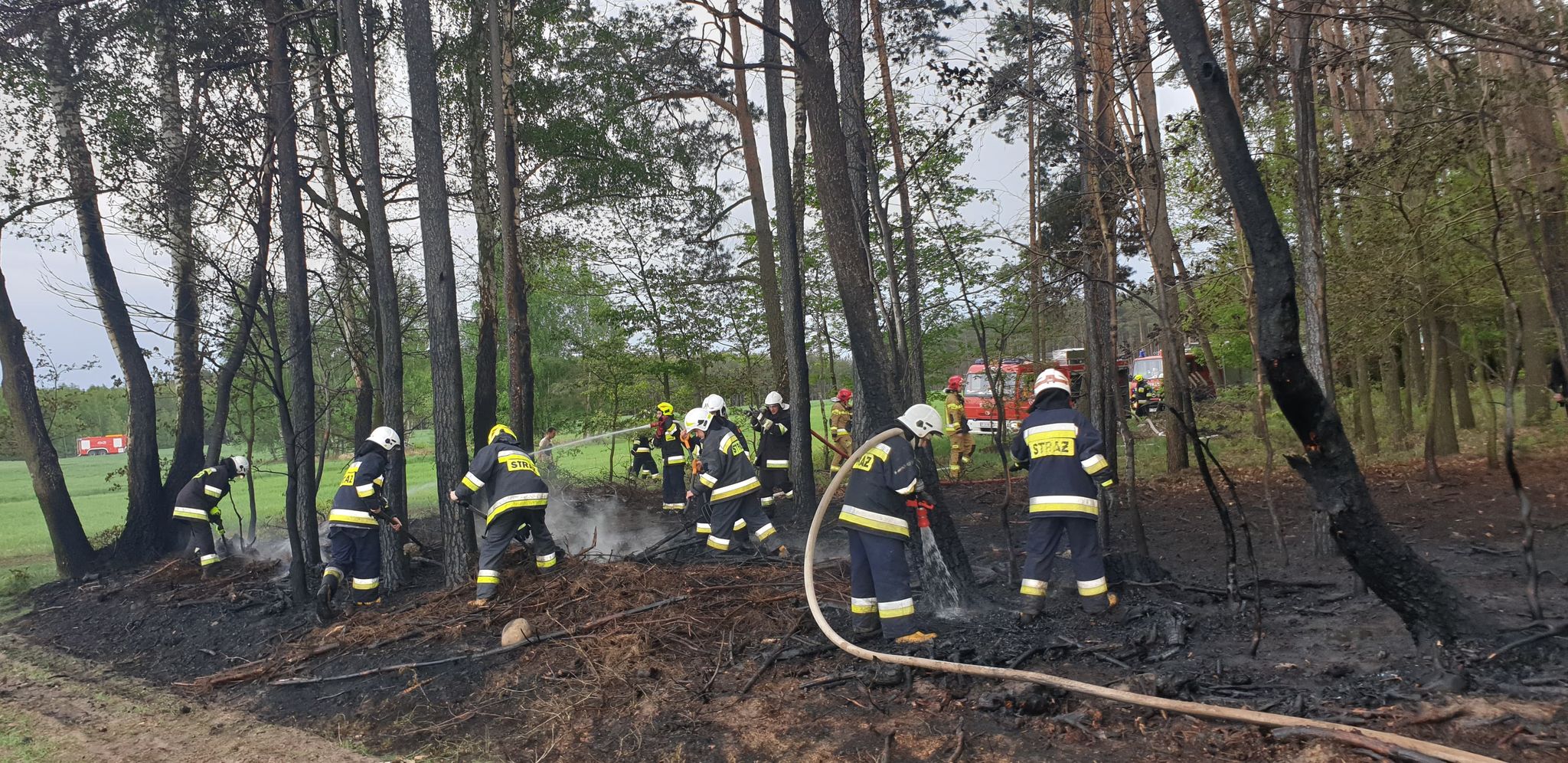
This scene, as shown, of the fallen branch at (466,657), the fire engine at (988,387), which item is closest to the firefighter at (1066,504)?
the fallen branch at (466,657)

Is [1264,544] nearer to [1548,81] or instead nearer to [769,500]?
[1548,81]

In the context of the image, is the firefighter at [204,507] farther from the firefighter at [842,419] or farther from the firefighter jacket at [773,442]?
the firefighter at [842,419]

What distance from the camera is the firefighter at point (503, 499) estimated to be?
7.78 m

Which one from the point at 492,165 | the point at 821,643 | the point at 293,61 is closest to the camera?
the point at 821,643

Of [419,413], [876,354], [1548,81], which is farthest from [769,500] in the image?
[419,413]

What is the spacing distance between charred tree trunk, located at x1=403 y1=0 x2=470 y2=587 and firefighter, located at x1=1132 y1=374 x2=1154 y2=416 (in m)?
20.1

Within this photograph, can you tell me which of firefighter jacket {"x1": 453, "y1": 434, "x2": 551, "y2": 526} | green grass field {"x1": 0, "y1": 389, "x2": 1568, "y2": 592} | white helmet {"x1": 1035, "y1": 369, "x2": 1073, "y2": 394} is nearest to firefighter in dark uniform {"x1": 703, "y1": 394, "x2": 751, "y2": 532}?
firefighter jacket {"x1": 453, "y1": 434, "x2": 551, "y2": 526}

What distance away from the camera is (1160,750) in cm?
393

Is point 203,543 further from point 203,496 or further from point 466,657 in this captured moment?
point 466,657

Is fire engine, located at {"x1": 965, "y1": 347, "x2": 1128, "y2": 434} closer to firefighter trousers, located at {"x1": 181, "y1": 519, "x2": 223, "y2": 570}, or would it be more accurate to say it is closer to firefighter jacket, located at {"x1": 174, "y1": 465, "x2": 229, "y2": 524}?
firefighter jacket, located at {"x1": 174, "y1": 465, "x2": 229, "y2": 524}

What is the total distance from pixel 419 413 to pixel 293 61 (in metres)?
9.55

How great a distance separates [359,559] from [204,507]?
→ 405 cm

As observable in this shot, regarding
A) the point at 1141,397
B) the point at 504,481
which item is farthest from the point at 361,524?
the point at 1141,397

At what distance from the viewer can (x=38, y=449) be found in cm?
1163
